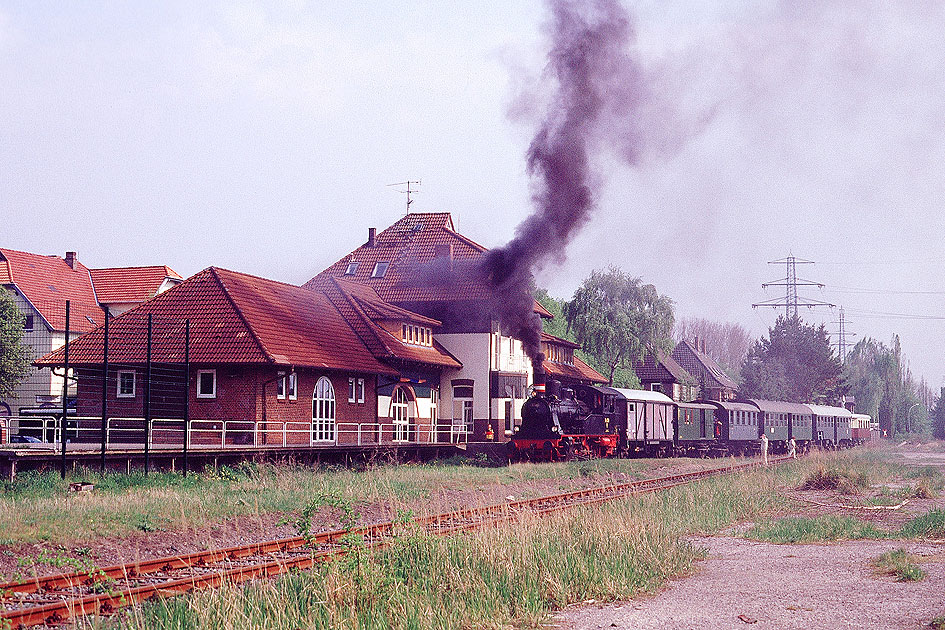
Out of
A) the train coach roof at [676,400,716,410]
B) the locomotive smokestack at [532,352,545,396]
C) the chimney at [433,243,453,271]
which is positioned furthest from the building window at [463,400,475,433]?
the locomotive smokestack at [532,352,545,396]

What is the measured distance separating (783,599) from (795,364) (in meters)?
78.5

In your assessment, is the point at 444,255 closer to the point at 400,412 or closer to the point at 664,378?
the point at 400,412

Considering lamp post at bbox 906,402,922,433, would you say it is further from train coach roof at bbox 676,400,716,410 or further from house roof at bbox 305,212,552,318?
house roof at bbox 305,212,552,318

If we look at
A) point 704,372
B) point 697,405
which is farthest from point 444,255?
point 704,372

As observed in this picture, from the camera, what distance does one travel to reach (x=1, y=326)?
47312 mm

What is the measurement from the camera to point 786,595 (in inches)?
462

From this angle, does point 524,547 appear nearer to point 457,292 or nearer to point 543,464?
point 543,464

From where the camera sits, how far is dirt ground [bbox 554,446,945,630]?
1022 cm

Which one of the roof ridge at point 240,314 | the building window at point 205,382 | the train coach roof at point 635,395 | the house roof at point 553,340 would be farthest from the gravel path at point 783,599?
the house roof at point 553,340

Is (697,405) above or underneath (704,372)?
underneath

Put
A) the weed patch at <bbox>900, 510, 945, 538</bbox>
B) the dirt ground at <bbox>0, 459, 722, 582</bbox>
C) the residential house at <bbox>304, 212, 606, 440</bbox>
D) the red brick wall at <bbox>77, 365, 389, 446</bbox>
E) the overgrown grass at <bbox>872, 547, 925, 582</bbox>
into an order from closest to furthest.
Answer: the overgrown grass at <bbox>872, 547, 925, 582</bbox> < the dirt ground at <bbox>0, 459, 722, 582</bbox> < the weed patch at <bbox>900, 510, 945, 538</bbox> < the red brick wall at <bbox>77, 365, 389, 446</bbox> < the residential house at <bbox>304, 212, 606, 440</bbox>

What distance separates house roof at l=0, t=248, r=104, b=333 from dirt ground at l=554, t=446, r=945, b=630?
1968 inches

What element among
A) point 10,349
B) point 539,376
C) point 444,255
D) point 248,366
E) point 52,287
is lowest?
point 539,376

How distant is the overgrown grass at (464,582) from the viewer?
9.15 m
